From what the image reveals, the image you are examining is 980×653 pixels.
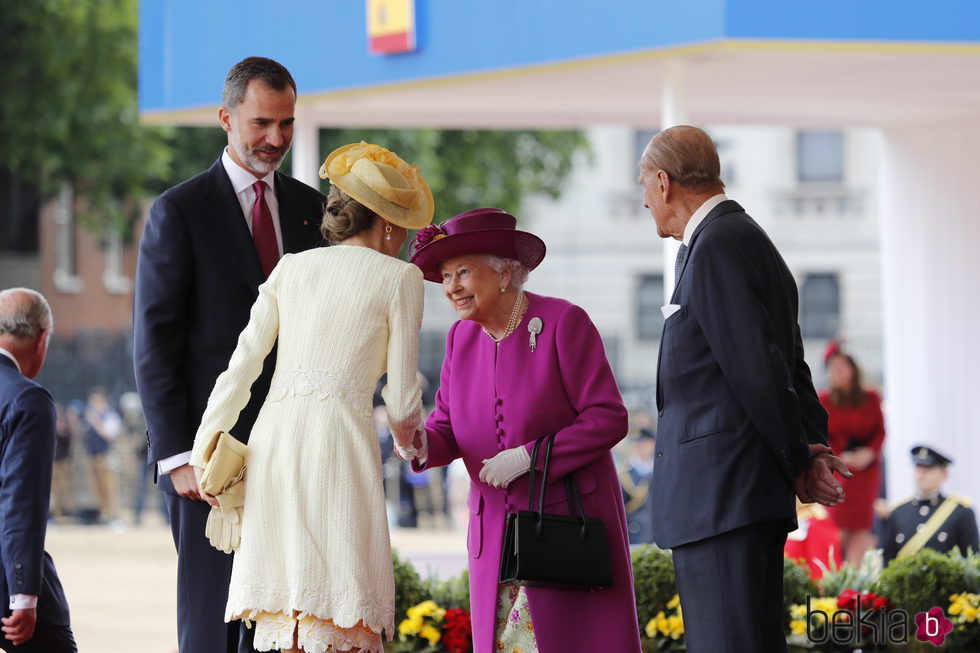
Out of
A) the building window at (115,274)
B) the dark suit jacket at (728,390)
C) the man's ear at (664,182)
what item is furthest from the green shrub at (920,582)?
the building window at (115,274)

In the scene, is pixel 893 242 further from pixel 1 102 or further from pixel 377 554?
pixel 1 102

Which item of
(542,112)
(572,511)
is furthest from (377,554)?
(542,112)

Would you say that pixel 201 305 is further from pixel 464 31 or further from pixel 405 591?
pixel 464 31

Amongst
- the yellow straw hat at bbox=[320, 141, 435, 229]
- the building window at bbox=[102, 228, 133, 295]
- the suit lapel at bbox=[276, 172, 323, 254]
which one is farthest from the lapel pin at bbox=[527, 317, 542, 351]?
the building window at bbox=[102, 228, 133, 295]

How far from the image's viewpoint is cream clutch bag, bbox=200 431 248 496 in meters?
4.14

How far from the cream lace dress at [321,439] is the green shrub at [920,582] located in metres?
3.60

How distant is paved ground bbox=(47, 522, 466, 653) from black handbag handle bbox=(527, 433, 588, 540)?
3256 mm

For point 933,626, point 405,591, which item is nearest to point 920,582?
point 933,626

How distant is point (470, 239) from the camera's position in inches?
189

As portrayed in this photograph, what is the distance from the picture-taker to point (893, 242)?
11.8m

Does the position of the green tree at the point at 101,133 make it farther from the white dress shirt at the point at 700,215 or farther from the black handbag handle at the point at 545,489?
the white dress shirt at the point at 700,215

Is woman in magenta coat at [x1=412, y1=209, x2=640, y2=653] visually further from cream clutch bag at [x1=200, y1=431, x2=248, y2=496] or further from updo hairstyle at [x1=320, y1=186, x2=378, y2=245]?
cream clutch bag at [x1=200, y1=431, x2=248, y2=496]

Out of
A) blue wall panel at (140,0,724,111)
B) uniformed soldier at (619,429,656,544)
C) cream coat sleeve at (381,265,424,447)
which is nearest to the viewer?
cream coat sleeve at (381,265,424,447)

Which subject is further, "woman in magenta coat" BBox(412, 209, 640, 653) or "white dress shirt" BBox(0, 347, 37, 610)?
"white dress shirt" BBox(0, 347, 37, 610)
